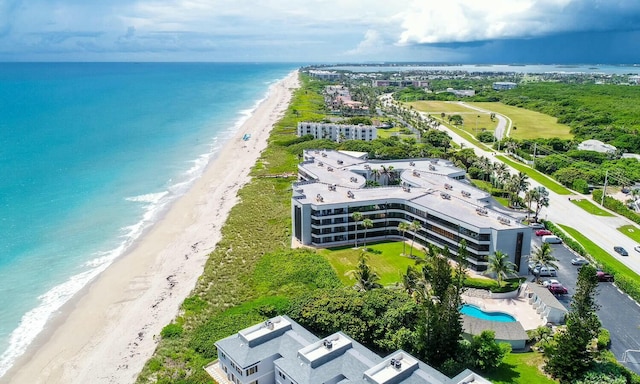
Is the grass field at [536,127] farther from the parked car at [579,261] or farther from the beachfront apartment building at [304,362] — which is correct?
the beachfront apartment building at [304,362]

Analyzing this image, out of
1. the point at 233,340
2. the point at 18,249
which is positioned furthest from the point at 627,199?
the point at 18,249

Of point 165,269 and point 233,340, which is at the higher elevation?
point 233,340

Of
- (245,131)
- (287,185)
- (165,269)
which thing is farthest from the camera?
(245,131)

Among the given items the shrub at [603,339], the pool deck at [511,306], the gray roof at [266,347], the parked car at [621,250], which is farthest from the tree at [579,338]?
the parked car at [621,250]

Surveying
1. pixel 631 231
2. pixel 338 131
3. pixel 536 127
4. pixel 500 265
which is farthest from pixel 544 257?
pixel 536 127

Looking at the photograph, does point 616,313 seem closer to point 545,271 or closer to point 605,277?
point 605,277

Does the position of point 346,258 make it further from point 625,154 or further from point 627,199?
point 625,154

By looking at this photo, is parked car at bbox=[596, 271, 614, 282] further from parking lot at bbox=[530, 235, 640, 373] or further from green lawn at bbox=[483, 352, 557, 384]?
green lawn at bbox=[483, 352, 557, 384]

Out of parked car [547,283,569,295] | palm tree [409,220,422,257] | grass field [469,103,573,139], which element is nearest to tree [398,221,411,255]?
palm tree [409,220,422,257]
